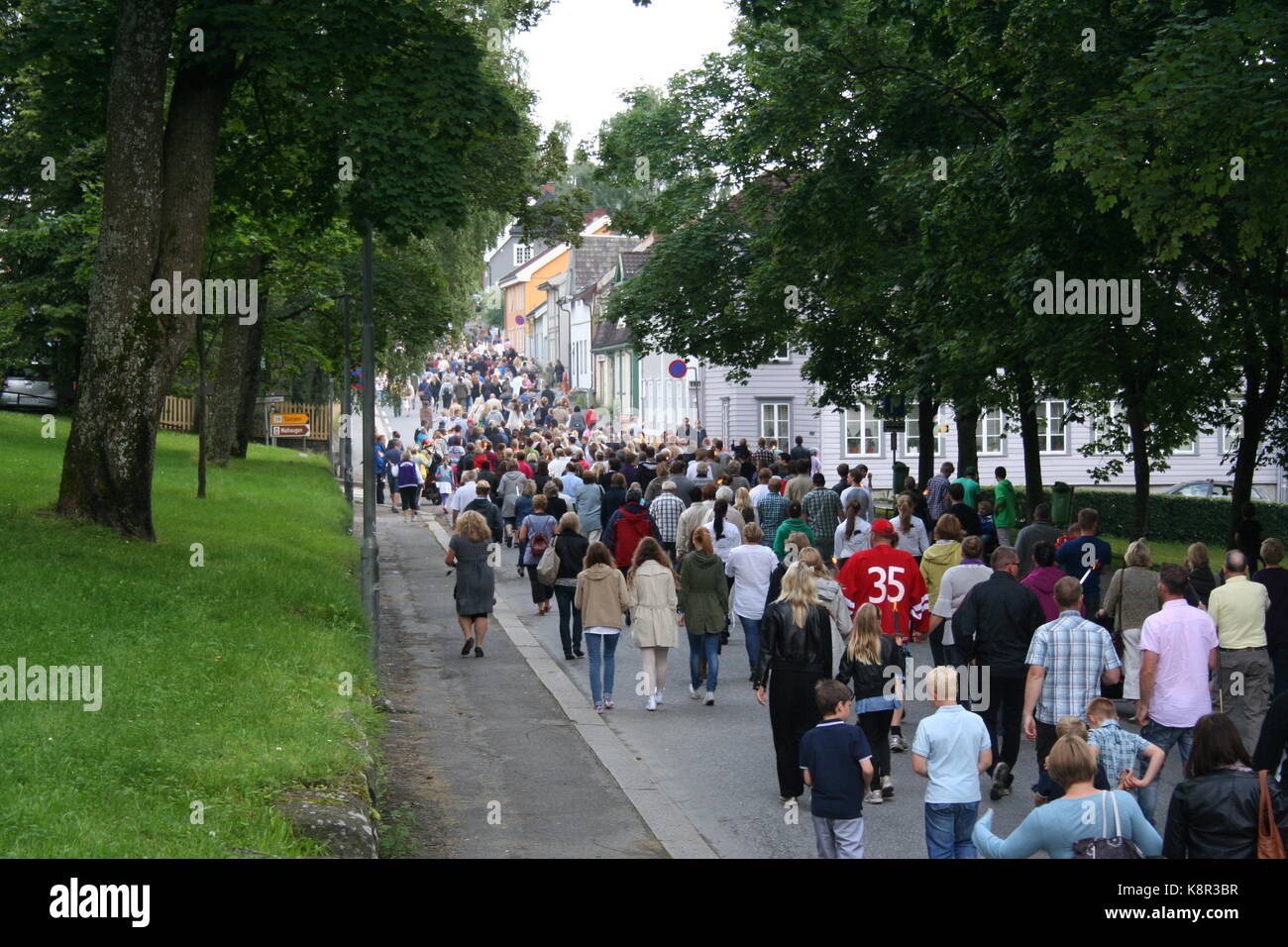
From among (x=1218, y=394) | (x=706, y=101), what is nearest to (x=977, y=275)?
(x=1218, y=394)

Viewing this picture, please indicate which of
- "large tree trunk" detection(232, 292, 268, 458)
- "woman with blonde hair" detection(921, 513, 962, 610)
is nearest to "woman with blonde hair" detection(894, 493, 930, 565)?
"woman with blonde hair" detection(921, 513, 962, 610)

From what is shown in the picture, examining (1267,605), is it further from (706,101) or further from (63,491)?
(706,101)

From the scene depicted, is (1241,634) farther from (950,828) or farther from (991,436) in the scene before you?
(991,436)

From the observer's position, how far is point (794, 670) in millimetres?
10273

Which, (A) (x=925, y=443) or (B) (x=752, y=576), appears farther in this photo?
(A) (x=925, y=443)

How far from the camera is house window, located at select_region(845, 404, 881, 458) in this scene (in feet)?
167

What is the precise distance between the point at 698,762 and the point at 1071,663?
11.2 ft

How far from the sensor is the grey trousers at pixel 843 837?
778 cm

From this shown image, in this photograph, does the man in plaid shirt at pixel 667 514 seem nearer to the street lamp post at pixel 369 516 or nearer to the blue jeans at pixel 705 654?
the street lamp post at pixel 369 516

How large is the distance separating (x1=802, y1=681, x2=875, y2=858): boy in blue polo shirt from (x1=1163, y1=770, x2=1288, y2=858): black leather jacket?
1794mm

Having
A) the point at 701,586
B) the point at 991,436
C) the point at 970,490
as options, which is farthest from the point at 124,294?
the point at 991,436

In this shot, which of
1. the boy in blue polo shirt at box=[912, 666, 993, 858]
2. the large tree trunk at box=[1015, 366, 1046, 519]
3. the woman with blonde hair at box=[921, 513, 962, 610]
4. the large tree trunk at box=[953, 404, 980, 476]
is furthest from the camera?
the large tree trunk at box=[953, 404, 980, 476]

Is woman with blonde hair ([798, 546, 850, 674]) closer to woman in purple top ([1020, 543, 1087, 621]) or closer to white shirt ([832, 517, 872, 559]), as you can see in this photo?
woman in purple top ([1020, 543, 1087, 621])

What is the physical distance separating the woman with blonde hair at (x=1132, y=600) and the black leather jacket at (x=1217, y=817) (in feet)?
15.4
